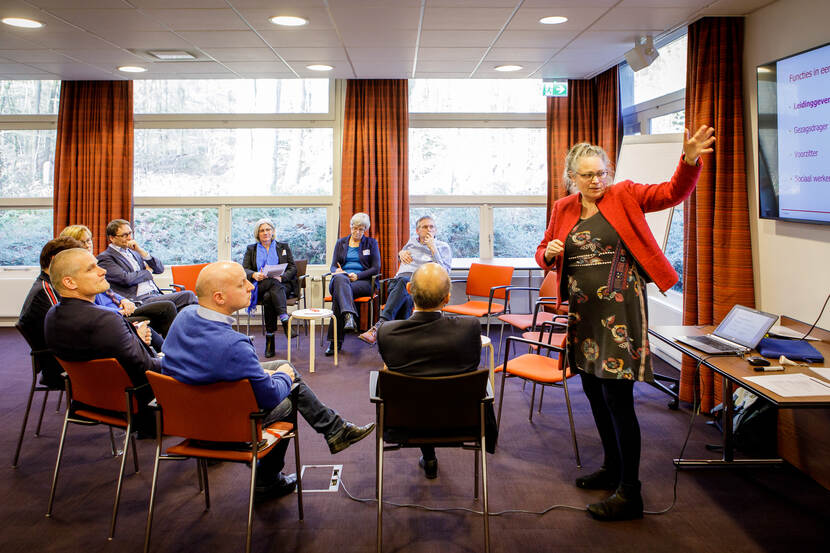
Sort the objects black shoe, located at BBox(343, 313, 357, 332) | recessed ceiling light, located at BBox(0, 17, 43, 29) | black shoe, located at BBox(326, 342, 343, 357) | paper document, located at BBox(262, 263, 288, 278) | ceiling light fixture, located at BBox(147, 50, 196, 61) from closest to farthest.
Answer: recessed ceiling light, located at BBox(0, 17, 43, 29)
ceiling light fixture, located at BBox(147, 50, 196, 61)
black shoe, located at BBox(326, 342, 343, 357)
black shoe, located at BBox(343, 313, 357, 332)
paper document, located at BBox(262, 263, 288, 278)

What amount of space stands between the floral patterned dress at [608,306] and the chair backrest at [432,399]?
565 millimetres

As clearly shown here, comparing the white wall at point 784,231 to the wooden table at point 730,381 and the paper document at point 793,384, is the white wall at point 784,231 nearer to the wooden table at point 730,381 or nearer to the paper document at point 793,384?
the wooden table at point 730,381

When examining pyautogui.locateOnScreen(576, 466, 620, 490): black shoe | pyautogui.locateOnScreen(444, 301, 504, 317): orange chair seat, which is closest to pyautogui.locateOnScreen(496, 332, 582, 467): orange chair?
pyautogui.locateOnScreen(576, 466, 620, 490): black shoe

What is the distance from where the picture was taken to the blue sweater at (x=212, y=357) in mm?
2199

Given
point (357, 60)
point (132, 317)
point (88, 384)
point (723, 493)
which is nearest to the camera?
point (88, 384)

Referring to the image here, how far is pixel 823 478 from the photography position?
2906 mm

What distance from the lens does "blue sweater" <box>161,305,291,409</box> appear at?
7.22 feet

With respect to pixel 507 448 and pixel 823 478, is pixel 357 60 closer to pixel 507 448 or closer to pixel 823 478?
pixel 507 448

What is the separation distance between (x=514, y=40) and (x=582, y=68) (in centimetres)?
136

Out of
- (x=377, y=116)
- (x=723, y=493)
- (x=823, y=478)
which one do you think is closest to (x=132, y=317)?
(x=377, y=116)

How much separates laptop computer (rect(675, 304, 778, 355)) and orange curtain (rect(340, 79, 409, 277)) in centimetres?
411

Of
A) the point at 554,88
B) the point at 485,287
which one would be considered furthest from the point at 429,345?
the point at 554,88

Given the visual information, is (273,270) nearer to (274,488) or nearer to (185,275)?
(185,275)

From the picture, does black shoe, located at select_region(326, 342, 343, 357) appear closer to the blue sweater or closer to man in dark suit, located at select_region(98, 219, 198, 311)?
man in dark suit, located at select_region(98, 219, 198, 311)
